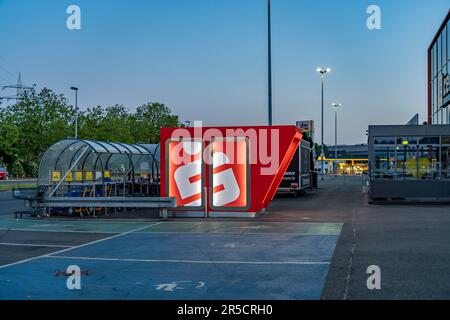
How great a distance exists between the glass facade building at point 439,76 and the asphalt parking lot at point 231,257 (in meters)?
22.1

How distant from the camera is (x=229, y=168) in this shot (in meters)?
18.9

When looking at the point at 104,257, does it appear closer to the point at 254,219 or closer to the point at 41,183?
the point at 254,219

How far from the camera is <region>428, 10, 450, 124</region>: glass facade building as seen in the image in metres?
37.7

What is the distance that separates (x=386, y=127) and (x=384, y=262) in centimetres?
1669

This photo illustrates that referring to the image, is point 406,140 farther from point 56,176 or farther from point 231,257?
point 231,257

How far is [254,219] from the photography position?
1831 cm

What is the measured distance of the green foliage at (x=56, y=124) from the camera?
5631 cm

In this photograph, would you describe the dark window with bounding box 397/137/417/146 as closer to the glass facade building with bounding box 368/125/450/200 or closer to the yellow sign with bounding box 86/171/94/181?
the glass facade building with bounding box 368/125/450/200

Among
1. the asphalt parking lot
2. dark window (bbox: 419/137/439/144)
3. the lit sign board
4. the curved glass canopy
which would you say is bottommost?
the asphalt parking lot

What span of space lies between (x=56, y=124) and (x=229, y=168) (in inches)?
1661

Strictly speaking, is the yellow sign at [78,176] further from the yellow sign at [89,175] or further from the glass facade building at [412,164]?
the glass facade building at [412,164]

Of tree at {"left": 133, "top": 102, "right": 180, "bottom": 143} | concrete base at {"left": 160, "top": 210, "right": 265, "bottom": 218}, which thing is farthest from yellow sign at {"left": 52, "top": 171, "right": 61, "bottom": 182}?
tree at {"left": 133, "top": 102, "right": 180, "bottom": 143}

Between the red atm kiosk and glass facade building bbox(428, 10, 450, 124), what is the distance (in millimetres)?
21335
